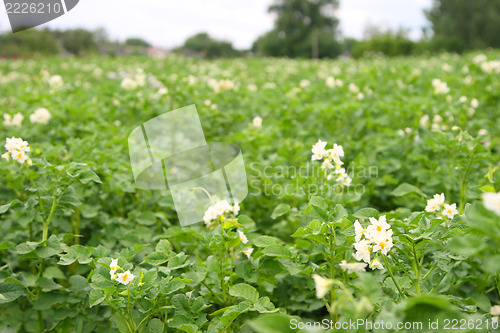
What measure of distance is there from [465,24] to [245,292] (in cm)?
3133

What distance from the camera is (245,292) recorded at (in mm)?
1508

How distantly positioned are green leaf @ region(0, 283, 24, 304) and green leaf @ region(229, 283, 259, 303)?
2.71ft

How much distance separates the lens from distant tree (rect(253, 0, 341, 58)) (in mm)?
35625

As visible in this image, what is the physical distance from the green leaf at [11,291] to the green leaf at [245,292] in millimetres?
826

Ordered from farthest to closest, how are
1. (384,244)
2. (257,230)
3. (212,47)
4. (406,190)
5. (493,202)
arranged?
(212,47) → (257,230) → (406,190) → (384,244) → (493,202)

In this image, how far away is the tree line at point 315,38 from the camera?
64.4 ft

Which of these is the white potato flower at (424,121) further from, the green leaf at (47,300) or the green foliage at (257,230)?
the green leaf at (47,300)

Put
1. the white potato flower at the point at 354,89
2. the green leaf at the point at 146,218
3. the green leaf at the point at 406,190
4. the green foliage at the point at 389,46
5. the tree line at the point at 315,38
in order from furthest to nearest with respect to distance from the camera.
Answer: the green foliage at the point at 389,46 < the tree line at the point at 315,38 < the white potato flower at the point at 354,89 < the green leaf at the point at 146,218 < the green leaf at the point at 406,190

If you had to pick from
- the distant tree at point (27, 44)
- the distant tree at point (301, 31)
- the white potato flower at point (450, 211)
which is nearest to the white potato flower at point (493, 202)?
the white potato flower at point (450, 211)

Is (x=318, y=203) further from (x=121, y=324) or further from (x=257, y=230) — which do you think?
(x=257, y=230)

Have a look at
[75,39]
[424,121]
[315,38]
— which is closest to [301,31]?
[315,38]

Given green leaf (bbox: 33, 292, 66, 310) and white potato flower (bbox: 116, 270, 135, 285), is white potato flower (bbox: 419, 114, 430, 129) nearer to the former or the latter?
white potato flower (bbox: 116, 270, 135, 285)

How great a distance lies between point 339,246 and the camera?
1539 mm

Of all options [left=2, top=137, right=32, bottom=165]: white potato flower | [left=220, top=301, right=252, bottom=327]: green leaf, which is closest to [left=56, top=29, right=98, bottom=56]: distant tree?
[left=2, top=137, right=32, bottom=165]: white potato flower
